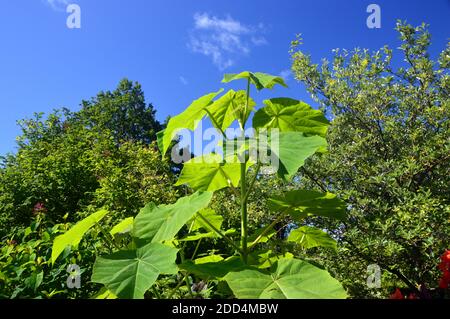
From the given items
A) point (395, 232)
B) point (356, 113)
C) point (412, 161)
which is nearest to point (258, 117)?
point (395, 232)

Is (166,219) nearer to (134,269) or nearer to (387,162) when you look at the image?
(134,269)

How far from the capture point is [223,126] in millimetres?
1352

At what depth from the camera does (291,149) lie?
991mm

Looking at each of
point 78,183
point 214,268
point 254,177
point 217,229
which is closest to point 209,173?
point 217,229

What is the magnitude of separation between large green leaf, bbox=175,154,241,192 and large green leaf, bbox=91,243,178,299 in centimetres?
34

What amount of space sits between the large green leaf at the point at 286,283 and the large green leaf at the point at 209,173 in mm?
421

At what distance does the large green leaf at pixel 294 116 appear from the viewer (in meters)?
1.28

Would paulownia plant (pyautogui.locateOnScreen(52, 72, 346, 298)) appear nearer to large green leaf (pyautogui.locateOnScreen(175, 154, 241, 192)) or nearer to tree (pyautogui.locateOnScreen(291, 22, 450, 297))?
large green leaf (pyautogui.locateOnScreen(175, 154, 241, 192))

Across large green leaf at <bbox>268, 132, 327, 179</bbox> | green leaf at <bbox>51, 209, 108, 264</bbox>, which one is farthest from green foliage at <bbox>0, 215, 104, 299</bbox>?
large green leaf at <bbox>268, 132, 327, 179</bbox>

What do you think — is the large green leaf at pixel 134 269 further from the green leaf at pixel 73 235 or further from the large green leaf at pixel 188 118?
the large green leaf at pixel 188 118

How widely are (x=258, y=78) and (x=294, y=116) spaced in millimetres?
198

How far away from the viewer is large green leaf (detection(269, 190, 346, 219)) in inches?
48.4

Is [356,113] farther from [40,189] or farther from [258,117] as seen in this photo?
[40,189]
